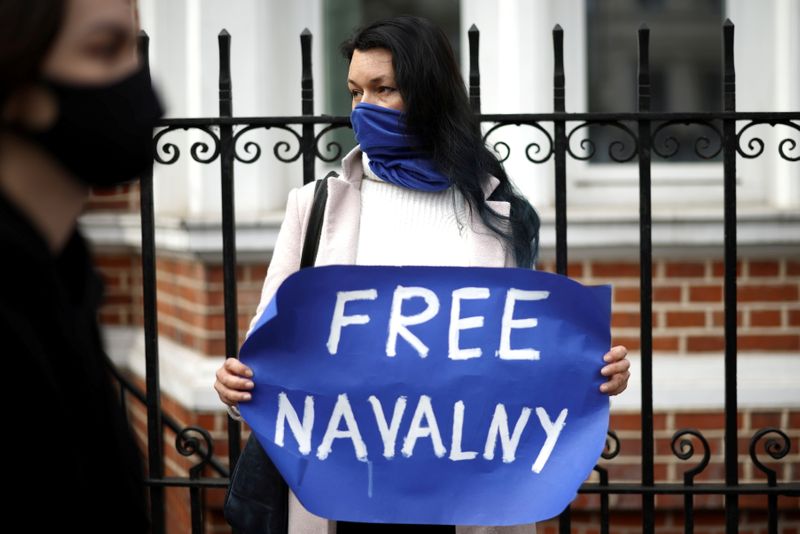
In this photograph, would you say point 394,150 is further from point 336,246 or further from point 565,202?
point 565,202

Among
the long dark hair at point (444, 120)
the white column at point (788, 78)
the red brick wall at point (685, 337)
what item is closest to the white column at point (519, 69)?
the red brick wall at point (685, 337)

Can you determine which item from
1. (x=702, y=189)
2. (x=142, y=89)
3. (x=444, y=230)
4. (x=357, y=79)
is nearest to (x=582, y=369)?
(x=444, y=230)

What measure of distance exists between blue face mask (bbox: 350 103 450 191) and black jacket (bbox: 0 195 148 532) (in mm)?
1015

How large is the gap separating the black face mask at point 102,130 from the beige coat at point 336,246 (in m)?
0.92

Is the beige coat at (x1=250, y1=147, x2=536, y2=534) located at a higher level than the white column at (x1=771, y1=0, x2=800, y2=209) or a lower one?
lower

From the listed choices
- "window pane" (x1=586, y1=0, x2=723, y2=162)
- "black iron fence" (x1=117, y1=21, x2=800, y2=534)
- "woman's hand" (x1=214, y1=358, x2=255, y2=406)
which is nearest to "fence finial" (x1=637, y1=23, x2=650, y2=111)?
"black iron fence" (x1=117, y1=21, x2=800, y2=534)

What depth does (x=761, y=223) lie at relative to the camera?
3.83 metres

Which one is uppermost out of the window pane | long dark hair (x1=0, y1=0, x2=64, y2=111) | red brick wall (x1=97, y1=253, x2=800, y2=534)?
the window pane

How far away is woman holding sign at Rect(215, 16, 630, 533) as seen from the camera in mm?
2297

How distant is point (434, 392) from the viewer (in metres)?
2.22

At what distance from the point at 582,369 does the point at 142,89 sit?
1.20 metres

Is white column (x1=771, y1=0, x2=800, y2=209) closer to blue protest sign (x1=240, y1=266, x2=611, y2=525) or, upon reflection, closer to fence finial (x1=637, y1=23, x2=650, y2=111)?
fence finial (x1=637, y1=23, x2=650, y2=111)

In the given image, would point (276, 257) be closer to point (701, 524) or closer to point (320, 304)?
point (320, 304)

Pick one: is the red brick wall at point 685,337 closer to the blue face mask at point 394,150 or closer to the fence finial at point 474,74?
the fence finial at point 474,74
